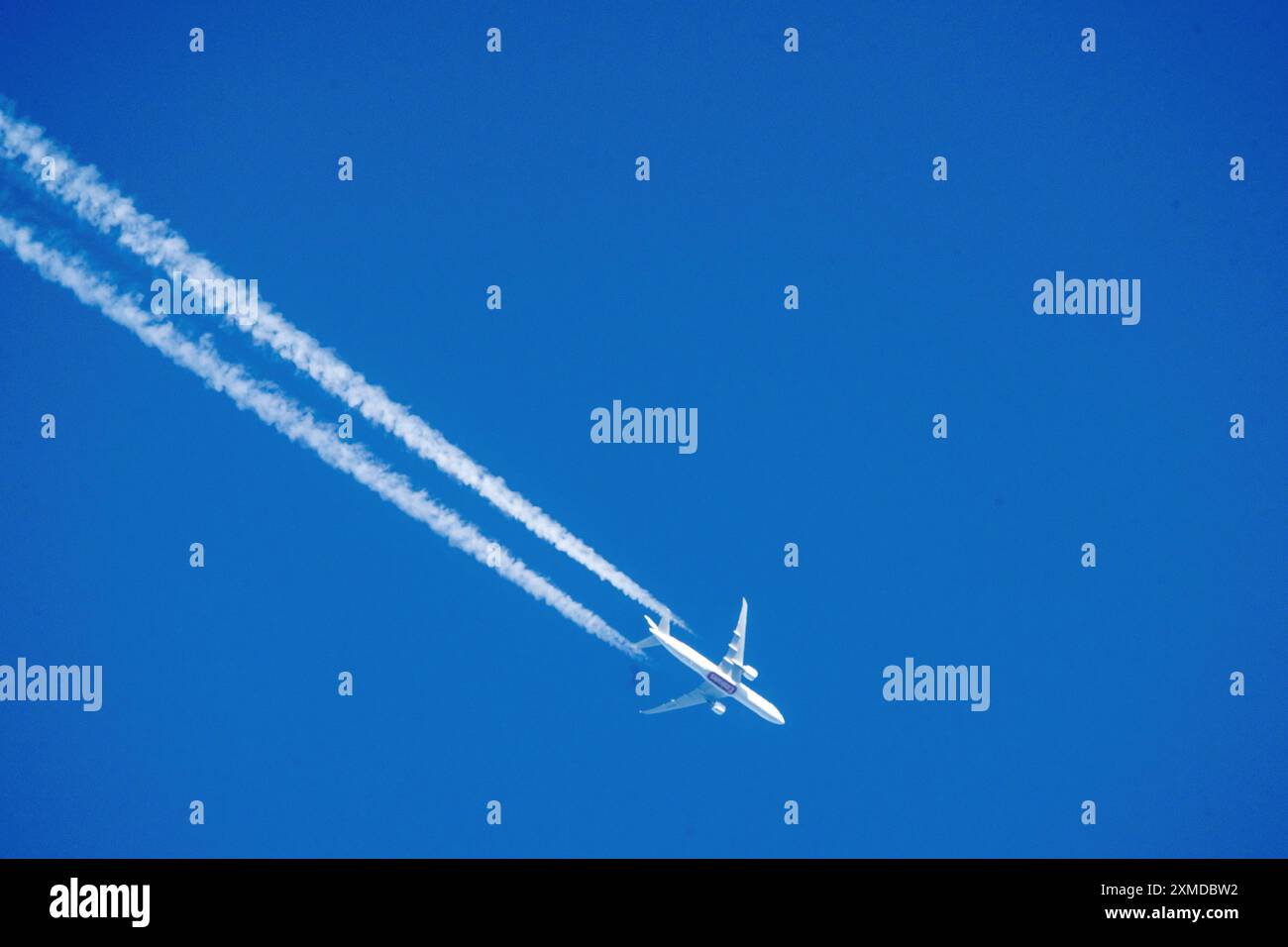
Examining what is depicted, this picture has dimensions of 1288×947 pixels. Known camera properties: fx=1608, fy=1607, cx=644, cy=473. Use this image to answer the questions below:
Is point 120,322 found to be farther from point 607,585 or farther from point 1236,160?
point 1236,160

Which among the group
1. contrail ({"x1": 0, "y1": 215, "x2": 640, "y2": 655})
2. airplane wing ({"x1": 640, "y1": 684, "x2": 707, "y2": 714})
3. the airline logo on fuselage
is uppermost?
contrail ({"x1": 0, "y1": 215, "x2": 640, "y2": 655})

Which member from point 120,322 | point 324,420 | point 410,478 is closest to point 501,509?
point 410,478

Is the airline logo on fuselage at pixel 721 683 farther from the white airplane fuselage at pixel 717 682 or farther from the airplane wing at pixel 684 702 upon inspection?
the airplane wing at pixel 684 702

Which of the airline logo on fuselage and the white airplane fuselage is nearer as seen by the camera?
the white airplane fuselage

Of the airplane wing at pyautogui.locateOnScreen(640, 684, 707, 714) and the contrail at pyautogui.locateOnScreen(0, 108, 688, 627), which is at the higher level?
the contrail at pyautogui.locateOnScreen(0, 108, 688, 627)

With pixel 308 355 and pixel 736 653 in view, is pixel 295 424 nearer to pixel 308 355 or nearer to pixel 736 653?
pixel 308 355

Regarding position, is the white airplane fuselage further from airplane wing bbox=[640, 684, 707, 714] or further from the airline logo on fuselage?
airplane wing bbox=[640, 684, 707, 714]

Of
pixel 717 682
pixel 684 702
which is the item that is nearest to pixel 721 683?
pixel 717 682
